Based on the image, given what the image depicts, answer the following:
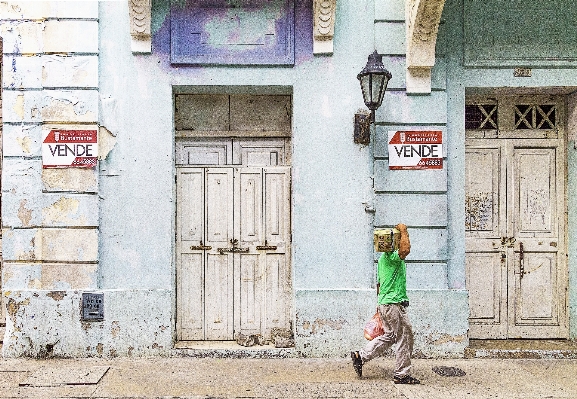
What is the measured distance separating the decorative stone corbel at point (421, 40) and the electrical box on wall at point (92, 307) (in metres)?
4.32

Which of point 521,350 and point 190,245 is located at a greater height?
point 190,245

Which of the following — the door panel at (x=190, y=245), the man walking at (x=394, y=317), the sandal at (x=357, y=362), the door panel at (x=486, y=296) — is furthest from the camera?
the door panel at (x=486, y=296)

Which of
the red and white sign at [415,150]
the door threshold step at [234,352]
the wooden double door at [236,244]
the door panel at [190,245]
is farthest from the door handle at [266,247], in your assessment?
the red and white sign at [415,150]

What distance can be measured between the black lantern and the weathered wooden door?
163 cm

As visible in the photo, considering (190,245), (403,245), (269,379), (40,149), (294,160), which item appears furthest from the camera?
(190,245)

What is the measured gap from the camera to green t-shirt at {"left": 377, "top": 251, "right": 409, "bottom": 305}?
20.1ft

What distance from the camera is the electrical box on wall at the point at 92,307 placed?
7109mm

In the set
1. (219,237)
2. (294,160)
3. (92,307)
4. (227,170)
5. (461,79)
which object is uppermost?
(461,79)

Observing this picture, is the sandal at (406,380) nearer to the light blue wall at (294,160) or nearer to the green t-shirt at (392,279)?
the green t-shirt at (392,279)

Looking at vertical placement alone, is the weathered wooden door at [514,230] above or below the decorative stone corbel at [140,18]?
below

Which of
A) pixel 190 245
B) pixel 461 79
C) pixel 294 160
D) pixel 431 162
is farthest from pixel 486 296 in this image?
pixel 190 245

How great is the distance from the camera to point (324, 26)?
282 inches

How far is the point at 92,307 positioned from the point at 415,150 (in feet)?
13.6

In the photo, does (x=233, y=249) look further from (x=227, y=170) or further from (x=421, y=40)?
(x=421, y=40)
